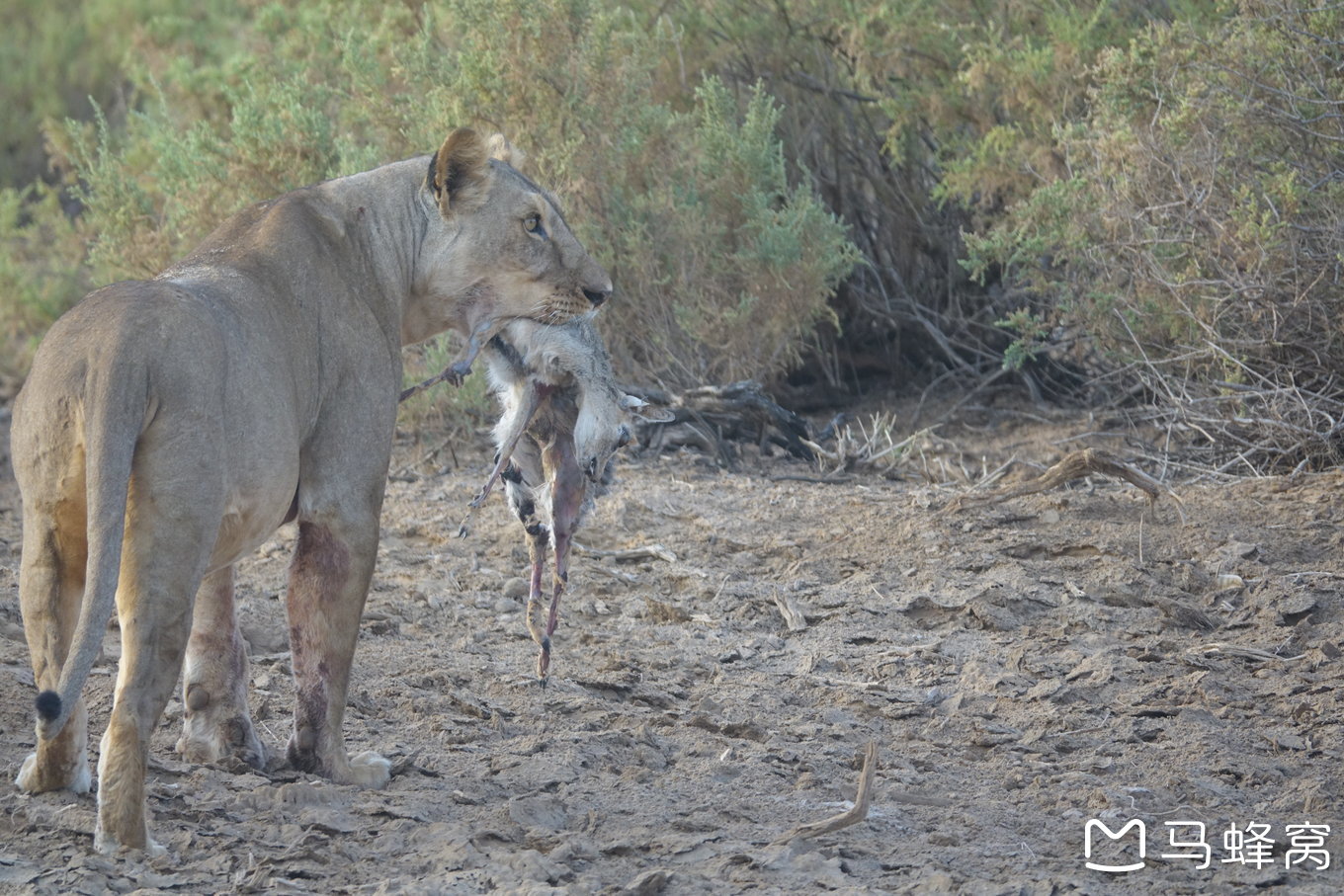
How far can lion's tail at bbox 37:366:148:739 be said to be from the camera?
10.9 ft

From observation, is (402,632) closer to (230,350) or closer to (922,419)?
(230,350)

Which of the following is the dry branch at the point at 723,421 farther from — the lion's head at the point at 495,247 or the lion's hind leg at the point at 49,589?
the lion's hind leg at the point at 49,589

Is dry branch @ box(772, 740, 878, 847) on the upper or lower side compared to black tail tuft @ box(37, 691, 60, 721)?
lower

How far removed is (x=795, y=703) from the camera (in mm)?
5320

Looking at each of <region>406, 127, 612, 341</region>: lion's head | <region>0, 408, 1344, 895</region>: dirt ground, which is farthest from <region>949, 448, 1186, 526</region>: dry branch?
<region>406, 127, 612, 341</region>: lion's head

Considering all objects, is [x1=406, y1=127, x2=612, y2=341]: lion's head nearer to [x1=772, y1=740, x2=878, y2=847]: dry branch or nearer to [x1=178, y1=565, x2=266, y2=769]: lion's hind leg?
[x1=178, y1=565, x2=266, y2=769]: lion's hind leg

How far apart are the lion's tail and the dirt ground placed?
437 mm

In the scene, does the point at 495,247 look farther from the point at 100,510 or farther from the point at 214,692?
the point at 100,510

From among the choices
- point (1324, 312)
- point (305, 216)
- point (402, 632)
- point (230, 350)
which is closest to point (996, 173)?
point (1324, 312)

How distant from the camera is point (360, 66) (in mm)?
8672

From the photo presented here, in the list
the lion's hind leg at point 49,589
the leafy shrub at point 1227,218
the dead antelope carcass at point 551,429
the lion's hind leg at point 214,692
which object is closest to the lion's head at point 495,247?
the dead antelope carcass at point 551,429

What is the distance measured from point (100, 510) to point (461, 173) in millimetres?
1792

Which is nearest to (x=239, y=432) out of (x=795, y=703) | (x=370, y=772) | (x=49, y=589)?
(x=49, y=589)

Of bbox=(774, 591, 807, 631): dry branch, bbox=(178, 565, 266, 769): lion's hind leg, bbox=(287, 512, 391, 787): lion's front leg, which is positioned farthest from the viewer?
bbox=(774, 591, 807, 631): dry branch
